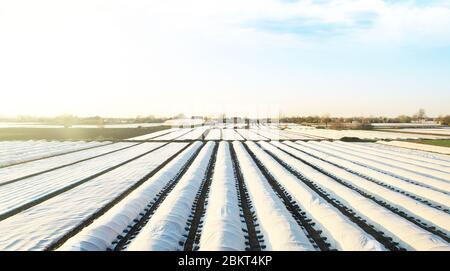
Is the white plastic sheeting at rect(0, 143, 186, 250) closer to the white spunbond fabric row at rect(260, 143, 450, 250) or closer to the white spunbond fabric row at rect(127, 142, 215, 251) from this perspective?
the white spunbond fabric row at rect(127, 142, 215, 251)

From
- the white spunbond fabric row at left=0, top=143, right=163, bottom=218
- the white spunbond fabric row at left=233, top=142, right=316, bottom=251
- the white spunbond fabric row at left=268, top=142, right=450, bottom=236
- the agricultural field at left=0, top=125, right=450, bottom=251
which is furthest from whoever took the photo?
the white spunbond fabric row at left=0, top=143, right=163, bottom=218

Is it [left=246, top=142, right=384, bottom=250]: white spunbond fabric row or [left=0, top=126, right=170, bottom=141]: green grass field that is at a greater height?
[left=0, top=126, right=170, bottom=141]: green grass field

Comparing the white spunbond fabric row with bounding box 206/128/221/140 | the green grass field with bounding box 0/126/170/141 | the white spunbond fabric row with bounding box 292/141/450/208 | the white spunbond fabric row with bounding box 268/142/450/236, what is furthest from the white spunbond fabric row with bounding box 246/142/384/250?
the green grass field with bounding box 0/126/170/141

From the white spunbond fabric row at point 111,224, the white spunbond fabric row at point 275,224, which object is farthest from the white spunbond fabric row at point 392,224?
the white spunbond fabric row at point 111,224

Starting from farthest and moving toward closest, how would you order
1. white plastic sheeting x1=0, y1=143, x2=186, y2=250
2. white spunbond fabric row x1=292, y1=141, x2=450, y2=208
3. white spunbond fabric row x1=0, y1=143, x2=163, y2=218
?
white spunbond fabric row x1=0, y1=143, x2=163, y2=218, white spunbond fabric row x1=292, y1=141, x2=450, y2=208, white plastic sheeting x1=0, y1=143, x2=186, y2=250

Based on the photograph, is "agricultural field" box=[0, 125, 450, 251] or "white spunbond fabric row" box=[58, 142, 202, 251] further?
"agricultural field" box=[0, 125, 450, 251]

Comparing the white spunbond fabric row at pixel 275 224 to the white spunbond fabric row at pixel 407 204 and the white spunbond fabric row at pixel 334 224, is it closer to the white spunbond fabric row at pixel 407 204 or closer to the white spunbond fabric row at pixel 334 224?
the white spunbond fabric row at pixel 334 224

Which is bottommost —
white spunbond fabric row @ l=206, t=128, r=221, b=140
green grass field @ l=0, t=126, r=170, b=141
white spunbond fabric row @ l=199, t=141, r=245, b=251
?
white spunbond fabric row @ l=199, t=141, r=245, b=251

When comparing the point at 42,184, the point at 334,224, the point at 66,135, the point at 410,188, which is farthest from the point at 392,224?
the point at 66,135
